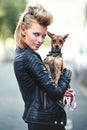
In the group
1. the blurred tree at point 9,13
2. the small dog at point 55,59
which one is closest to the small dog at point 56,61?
the small dog at point 55,59

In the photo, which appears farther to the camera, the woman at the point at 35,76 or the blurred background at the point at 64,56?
the blurred background at the point at 64,56

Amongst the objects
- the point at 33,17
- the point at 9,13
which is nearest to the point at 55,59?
the point at 33,17

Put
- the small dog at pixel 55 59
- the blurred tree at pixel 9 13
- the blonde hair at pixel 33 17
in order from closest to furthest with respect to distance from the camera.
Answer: the blonde hair at pixel 33 17 < the small dog at pixel 55 59 < the blurred tree at pixel 9 13

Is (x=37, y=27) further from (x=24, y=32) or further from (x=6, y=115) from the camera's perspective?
(x=6, y=115)

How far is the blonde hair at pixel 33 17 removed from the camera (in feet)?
11.4

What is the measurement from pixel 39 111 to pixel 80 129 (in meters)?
3.41

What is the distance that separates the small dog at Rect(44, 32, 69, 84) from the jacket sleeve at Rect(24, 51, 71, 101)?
0.14 feet

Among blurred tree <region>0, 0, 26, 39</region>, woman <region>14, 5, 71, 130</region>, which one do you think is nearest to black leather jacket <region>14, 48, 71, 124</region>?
woman <region>14, 5, 71, 130</region>

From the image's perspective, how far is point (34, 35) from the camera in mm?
3557

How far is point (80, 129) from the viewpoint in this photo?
6.91 metres

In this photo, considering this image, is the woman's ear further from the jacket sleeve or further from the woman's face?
the jacket sleeve

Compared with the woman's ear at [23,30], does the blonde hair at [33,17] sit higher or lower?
higher

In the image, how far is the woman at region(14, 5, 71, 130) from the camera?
351 centimetres

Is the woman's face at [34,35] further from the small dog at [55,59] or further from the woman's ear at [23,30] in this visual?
the small dog at [55,59]
